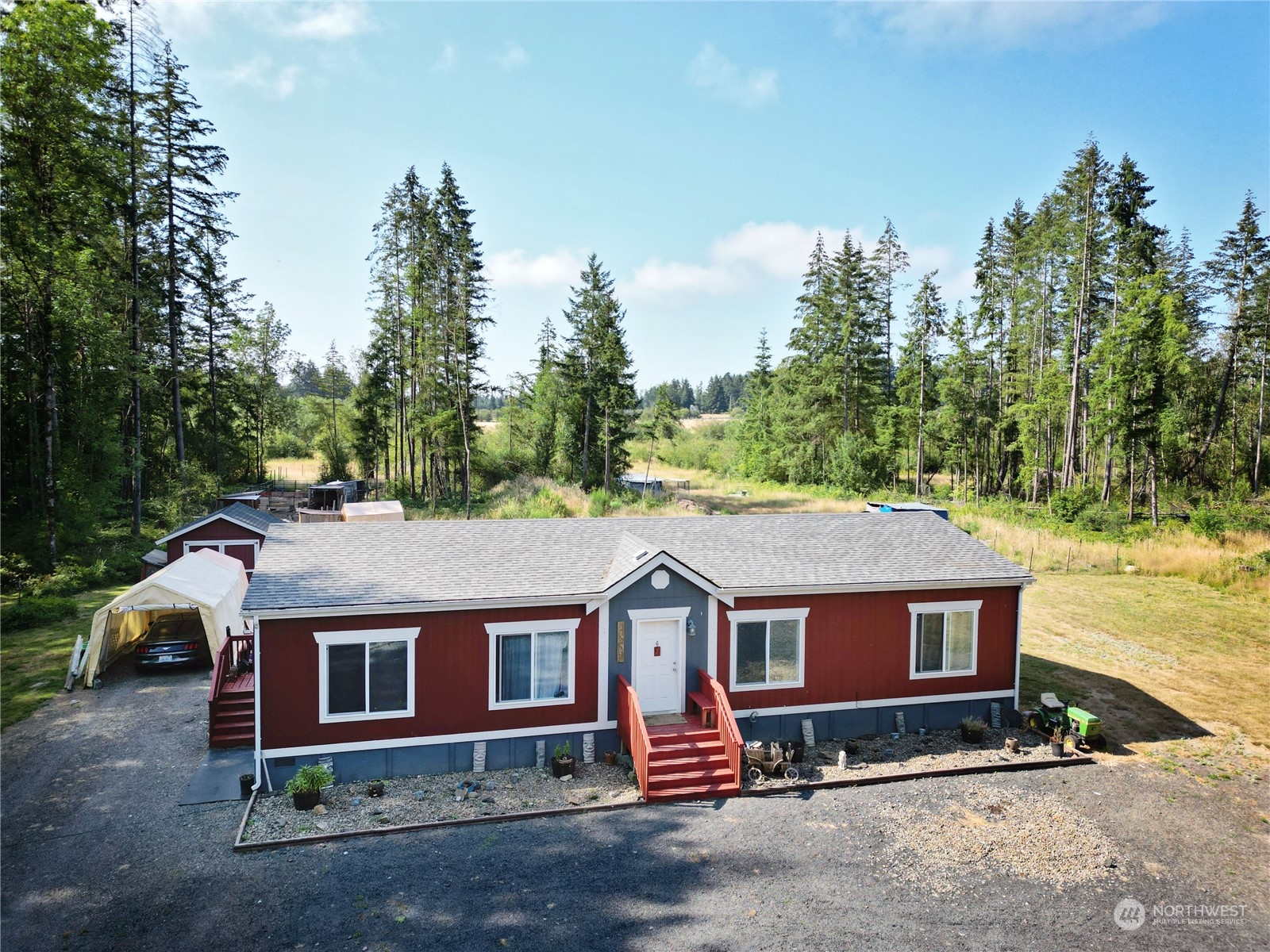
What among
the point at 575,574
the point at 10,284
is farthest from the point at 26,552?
the point at 575,574

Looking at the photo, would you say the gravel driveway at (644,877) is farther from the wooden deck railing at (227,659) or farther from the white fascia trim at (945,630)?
the white fascia trim at (945,630)

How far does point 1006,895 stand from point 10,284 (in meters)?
32.9

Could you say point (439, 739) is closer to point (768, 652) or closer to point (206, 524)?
point (768, 652)

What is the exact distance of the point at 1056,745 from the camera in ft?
45.2

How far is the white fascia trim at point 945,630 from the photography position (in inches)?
584

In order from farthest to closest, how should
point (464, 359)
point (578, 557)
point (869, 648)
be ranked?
point (464, 359) → point (578, 557) → point (869, 648)

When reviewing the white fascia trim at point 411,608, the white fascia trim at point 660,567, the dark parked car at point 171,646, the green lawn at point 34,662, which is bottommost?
the green lawn at point 34,662

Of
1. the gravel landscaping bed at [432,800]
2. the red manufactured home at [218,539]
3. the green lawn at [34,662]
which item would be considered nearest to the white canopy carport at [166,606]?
the green lawn at [34,662]

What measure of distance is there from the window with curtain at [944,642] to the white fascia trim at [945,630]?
0.7 inches

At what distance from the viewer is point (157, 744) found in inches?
539

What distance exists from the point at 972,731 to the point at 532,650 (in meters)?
9.44

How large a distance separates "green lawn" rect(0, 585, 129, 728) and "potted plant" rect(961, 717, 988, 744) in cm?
2029

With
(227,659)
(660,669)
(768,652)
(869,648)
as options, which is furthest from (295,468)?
(869,648)

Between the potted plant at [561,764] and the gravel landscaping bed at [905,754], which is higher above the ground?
the potted plant at [561,764]
